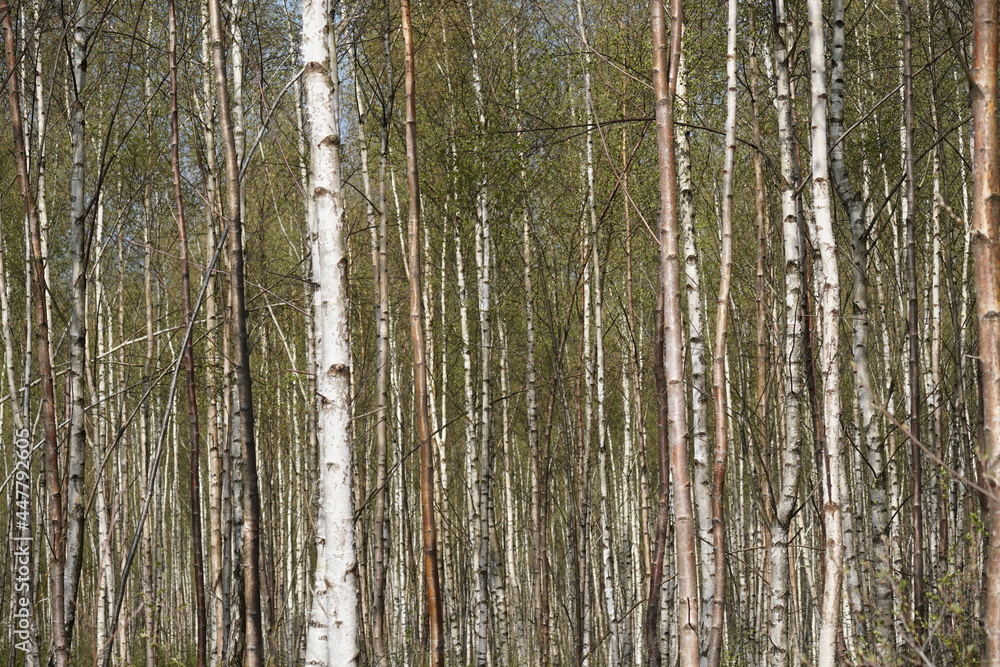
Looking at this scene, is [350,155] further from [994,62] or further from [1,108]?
[994,62]

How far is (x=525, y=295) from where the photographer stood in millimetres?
8984

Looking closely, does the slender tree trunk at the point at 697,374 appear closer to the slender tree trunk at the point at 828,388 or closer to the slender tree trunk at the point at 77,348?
the slender tree trunk at the point at 828,388

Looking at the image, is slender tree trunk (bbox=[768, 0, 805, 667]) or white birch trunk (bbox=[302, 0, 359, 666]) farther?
slender tree trunk (bbox=[768, 0, 805, 667])

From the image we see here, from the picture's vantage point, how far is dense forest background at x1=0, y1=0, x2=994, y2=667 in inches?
141

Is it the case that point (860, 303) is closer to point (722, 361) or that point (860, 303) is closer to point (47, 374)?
point (722, 361)

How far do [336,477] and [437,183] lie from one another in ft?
25.9

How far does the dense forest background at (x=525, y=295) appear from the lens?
3594 millimetres

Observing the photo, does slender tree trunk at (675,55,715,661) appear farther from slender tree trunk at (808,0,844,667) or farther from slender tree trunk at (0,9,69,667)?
slender tree trunk at (0,9,69,667)

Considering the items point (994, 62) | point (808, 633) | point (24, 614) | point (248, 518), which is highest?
point (994, 62)

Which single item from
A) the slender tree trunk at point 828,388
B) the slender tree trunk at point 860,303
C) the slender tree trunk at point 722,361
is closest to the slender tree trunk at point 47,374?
the slender tree trunk at point 722,361

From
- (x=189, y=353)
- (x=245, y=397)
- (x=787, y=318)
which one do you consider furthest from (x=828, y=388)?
(x=189, y=353)

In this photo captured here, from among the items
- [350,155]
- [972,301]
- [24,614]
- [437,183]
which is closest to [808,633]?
[972,301]

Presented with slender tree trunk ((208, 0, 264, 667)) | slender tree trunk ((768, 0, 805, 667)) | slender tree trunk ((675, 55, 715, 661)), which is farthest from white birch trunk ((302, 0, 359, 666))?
slender tree trunk ((675, 55, 715, 661))

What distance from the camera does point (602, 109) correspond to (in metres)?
7.66
